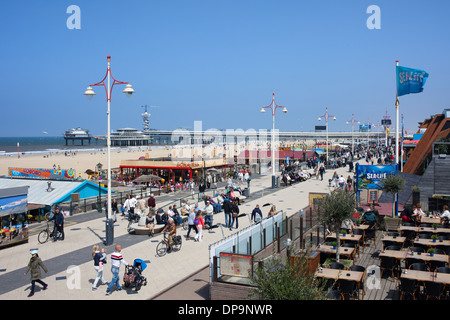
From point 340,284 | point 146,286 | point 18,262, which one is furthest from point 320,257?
point 18,262

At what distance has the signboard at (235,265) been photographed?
364 inches

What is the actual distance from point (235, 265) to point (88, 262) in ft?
21.1

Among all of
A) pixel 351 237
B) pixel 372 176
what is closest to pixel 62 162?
pixel 372 176

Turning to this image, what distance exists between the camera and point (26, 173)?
31672 millimetres

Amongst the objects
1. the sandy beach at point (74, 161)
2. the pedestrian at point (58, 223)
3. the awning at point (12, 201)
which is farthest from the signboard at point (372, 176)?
the sandy beach at point (74, 161)

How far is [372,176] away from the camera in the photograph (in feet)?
63.6

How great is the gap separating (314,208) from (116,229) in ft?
30.5

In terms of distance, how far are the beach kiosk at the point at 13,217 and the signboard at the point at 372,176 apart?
1534 cm

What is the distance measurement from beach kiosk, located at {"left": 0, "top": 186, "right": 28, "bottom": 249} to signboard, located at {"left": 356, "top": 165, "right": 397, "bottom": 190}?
50.3 feet

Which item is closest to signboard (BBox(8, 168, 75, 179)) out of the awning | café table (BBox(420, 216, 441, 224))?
the awning

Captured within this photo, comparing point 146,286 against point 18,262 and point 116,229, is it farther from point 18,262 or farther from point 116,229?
point 116,229
